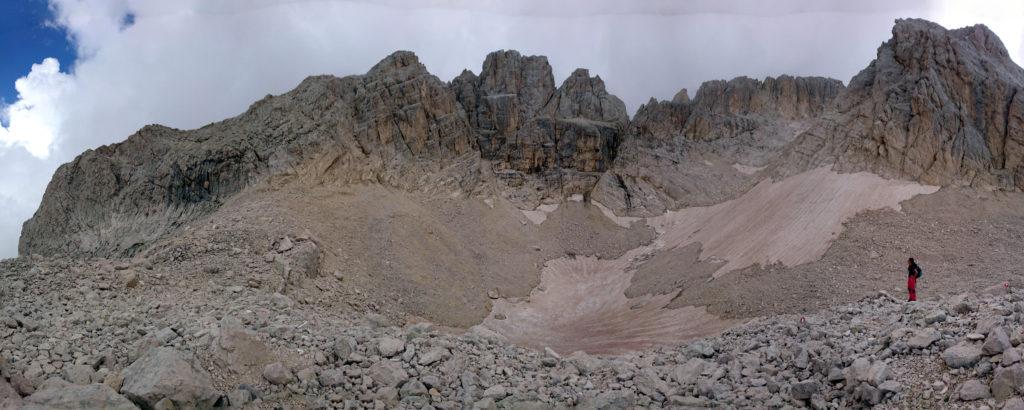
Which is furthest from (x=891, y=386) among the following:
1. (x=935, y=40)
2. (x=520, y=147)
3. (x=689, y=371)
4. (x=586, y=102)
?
(x=586, y=102)

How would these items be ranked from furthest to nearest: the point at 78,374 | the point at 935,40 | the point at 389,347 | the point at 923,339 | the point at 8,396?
1. the point at 935,40
2. the point at 389,347
3. the point at 923,339
4. the point at 78,374
5. the point at 8,396

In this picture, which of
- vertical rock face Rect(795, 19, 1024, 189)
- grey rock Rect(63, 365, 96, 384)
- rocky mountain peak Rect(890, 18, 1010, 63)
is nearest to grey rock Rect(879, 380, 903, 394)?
grey rock Rect(63, 365, 96, 384)

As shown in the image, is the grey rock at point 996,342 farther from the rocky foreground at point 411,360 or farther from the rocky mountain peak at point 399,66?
the rocky mountain peak at point 399,66

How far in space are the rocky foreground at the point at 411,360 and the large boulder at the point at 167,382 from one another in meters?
0.02

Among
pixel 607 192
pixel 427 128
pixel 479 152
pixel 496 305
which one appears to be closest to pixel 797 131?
pixel 607 192

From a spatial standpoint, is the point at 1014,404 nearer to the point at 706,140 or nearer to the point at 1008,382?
the point at 1008,382

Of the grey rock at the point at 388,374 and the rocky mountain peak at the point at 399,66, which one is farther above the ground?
the rocky mountain peak at the point at 399,66

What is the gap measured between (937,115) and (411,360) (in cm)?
3658

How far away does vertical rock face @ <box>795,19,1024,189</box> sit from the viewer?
35.8 metres

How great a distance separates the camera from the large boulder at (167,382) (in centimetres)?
1061

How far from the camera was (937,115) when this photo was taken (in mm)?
37281

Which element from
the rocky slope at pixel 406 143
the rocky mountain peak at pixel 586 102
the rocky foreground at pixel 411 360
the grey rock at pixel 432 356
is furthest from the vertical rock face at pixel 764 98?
the grey rock at pixel 432 356

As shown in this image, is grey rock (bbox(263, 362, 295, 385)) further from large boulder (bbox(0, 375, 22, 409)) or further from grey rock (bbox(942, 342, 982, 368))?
grey rock (bbox(942, 342, 982, 368))

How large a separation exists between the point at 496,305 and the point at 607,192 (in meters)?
23.9
